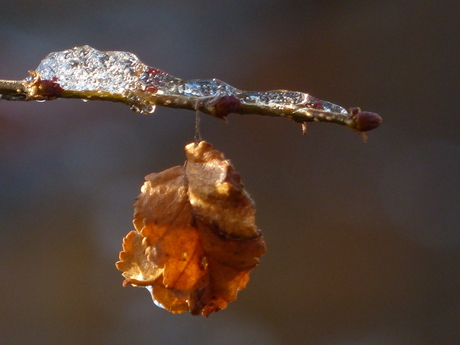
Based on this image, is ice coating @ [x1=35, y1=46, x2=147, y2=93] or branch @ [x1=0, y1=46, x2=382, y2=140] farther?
ice coating @ [x1=35, y1=46, x2=147, y2=93]

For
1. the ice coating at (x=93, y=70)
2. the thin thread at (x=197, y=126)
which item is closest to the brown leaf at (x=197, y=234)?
the thin thread at (x=197, y=126)

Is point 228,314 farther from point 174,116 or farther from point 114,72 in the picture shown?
point 114,72

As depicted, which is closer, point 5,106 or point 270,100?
point 270,100

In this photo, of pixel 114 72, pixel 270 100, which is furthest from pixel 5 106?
pixel 270 100

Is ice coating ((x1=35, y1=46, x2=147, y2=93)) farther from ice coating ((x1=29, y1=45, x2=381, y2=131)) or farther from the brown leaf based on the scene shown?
the brown leaf

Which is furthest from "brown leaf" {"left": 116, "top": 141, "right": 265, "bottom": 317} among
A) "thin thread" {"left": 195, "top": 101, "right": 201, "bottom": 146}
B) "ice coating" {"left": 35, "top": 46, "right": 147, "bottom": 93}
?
"ice coating" {"left": 35, "top": 46, "right": 147, "bottom": 93}

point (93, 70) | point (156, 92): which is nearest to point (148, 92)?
point (156, 92)

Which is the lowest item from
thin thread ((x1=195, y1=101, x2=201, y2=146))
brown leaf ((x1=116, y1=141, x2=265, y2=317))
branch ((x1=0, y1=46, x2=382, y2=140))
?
brown leaf ((x1=116, y1=141, x2=265, y2=317))
